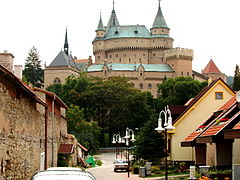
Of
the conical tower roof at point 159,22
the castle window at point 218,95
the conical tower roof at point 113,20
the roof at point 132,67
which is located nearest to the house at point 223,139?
the castle window at point 218,95

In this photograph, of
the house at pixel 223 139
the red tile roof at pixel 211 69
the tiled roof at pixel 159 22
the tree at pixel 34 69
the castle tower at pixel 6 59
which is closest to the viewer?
the house at pixel 223 139

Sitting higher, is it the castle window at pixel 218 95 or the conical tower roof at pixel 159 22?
the conical tower roof at pixel 159 22

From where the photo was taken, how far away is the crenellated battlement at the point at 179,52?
138m

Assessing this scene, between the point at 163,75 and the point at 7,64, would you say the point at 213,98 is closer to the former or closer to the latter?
the point at 7,64

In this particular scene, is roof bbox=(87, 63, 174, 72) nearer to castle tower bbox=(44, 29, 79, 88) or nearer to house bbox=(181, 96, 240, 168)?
castle tower bbox=(44, 29, 79, 88)

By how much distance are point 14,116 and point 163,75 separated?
123249 mm

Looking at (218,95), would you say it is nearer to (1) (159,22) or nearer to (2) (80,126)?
(2) (80,126)

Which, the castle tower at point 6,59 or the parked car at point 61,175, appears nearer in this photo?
the parked car at point 61,175

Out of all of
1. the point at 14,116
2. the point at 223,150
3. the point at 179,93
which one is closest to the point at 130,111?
the point at 179,93

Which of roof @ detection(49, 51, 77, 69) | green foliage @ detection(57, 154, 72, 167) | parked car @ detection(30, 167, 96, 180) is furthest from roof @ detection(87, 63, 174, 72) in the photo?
parked car @ detection(30, 167, 96, 180)

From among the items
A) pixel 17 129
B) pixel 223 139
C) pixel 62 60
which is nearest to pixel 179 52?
pixel 62 60

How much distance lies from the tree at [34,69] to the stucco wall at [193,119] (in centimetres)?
10255

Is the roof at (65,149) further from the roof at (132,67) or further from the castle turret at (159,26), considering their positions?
the castle turret at (159,26)

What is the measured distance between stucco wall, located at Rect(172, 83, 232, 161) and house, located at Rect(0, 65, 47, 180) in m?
13.8
